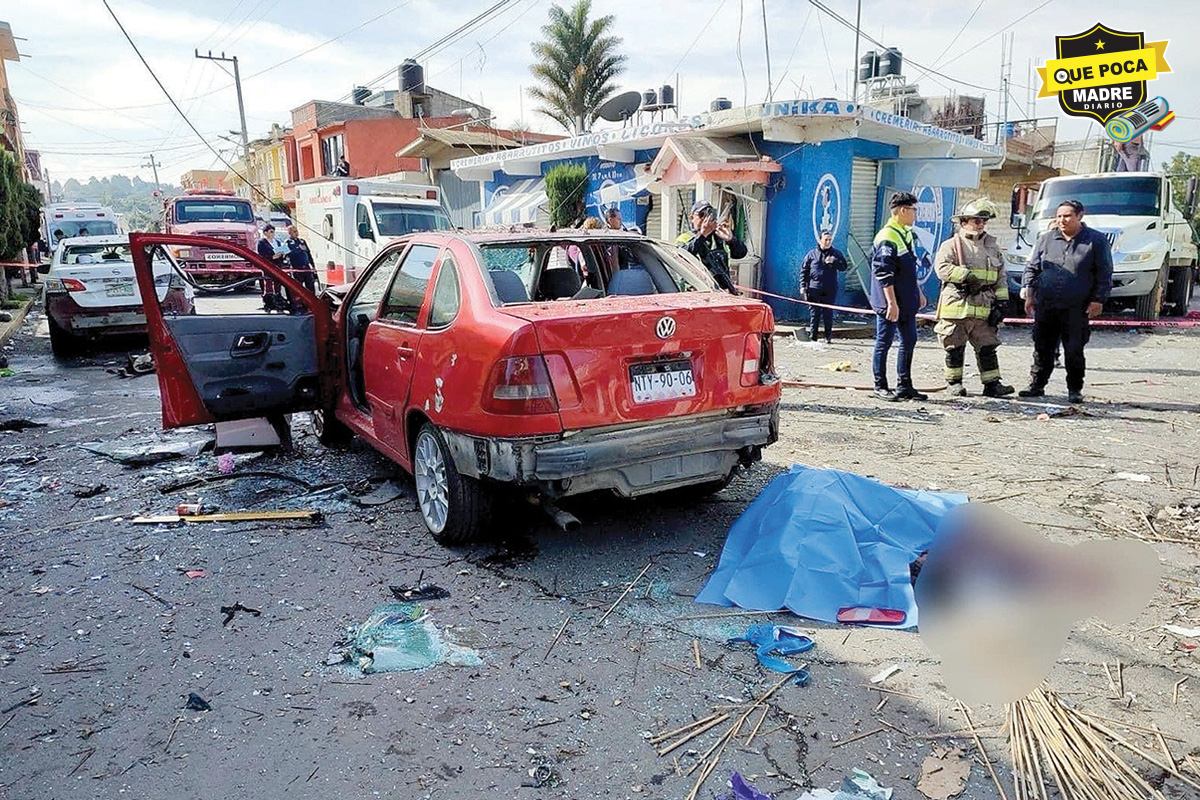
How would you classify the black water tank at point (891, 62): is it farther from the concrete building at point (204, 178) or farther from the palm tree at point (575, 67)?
the concrete building at point (204, 178)

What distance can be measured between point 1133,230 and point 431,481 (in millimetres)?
12844

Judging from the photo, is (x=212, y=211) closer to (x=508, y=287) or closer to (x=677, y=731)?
(x=508, y=287)

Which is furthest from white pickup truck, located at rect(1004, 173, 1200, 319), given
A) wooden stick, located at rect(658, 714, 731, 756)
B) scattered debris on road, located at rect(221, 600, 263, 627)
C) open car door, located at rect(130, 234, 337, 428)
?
scattered debris on road, located at rect(221, 600, 263, 627)

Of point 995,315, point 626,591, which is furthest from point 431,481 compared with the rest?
point 995,315

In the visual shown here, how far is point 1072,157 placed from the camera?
3058 cm

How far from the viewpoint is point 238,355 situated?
5.34 metres

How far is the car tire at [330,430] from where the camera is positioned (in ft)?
20.2

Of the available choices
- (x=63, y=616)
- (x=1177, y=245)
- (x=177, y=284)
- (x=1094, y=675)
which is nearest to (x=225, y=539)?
(x=63, y=616)

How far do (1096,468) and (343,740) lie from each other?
16.7ft

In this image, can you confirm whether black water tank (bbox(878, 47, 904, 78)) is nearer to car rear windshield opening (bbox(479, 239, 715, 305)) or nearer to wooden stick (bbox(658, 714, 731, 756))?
car rear windshield opening (bbox(479, 239, 715, 305))

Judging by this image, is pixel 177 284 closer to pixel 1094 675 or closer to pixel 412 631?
pixel 412 631

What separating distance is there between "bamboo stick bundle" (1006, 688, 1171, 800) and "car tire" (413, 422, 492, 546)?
8.06ft

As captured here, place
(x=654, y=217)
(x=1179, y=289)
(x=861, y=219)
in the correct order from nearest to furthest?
(x=1179, y=289) → (x=861, y=219) → (x=654, y=217)

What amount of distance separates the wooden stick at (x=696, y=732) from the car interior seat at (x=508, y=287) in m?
2.16
